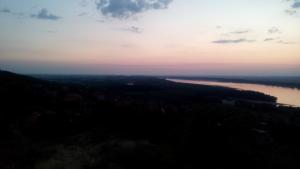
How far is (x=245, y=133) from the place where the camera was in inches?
471

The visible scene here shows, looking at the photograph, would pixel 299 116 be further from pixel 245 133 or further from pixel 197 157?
pixel 197 157

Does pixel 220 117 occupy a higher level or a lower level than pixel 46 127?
higher

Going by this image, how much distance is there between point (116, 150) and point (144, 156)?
1.43 metres

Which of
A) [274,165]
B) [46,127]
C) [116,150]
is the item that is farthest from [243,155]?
[46,127]

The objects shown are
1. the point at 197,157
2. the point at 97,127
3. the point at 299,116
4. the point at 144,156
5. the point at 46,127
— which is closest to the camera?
the point at 144,156

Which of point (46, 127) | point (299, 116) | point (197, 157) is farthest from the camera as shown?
point (299, 116)

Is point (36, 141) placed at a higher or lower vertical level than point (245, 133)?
lower

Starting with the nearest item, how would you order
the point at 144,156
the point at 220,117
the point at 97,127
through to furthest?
the point at 144,156 < the point at 220,117 < the point at 97,127

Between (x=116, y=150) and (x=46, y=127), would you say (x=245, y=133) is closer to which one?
(x=116, y=150)

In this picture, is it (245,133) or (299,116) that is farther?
(299,116)

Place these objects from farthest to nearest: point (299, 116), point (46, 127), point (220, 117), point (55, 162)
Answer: point (299, 116) < point (46, 127) < point (220, 117) < point (55, 162)

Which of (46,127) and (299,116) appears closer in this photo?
(46,127)

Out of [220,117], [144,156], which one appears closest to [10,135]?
[144,156]

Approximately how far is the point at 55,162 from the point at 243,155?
7.14m
